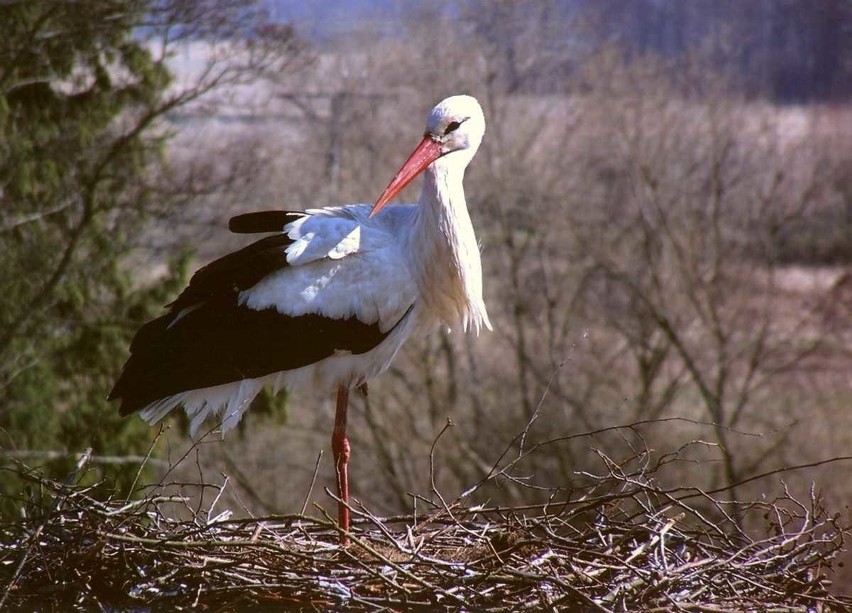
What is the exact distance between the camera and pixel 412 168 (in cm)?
586

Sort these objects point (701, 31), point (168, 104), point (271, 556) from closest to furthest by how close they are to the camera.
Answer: point (271, 556)
point (168, 104)
point (701, 31)

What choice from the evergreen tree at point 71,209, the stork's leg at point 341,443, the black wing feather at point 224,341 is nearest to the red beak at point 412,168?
the black wing feather at point 224,341

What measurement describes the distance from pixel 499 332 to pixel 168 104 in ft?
28.3

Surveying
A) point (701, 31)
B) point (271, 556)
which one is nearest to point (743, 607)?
point (271, 556)

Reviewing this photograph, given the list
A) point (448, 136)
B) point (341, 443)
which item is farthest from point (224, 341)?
point (448, 136)

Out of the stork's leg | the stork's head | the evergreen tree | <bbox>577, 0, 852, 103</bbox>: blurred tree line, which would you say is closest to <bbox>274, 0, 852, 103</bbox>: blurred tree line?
<bbox>577, 0, 852, 103</bbox>: blurred tree line

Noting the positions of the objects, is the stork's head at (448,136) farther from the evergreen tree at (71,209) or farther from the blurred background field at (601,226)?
the blurred background field at (601,226)

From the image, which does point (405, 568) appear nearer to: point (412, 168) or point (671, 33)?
point (412, 168)

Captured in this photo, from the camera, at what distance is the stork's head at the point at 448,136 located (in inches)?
233

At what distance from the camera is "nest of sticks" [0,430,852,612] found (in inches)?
179

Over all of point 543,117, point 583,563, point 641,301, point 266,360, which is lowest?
point 641,301

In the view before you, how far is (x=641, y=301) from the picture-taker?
1983 cm

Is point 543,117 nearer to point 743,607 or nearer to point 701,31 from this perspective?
point 701,31

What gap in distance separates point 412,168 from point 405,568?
1.94 meters
